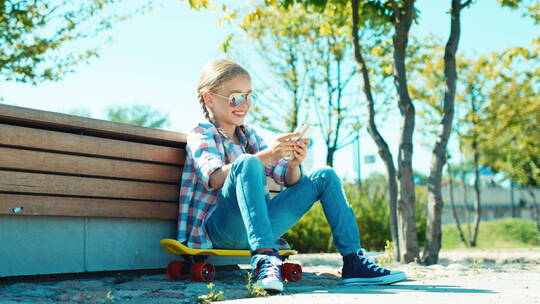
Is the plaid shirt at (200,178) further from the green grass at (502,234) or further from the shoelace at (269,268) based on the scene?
the green grass at (502,234)

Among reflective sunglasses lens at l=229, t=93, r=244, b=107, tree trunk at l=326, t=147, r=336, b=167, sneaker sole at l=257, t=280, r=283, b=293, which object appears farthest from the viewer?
tree trunk at l=326, t=147, r=336, b=167

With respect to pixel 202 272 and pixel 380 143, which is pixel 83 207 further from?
pixel 380 143

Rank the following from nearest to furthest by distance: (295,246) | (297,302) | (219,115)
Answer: (297,302)
(219,115)
(295,246)

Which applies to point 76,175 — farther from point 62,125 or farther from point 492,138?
point 492,138

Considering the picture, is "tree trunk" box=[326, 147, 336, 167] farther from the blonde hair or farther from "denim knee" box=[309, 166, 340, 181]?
"denim knee" box=[309, 166, 340, 181]

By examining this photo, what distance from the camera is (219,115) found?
12.0 ft

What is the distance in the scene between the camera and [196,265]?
3326 mm

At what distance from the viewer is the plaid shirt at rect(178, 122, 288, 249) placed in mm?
3387

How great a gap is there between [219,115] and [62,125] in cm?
93

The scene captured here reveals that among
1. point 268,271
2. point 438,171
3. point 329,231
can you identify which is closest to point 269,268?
point 268,271

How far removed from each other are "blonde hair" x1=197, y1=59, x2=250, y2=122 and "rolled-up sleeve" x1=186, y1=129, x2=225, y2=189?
0.24m

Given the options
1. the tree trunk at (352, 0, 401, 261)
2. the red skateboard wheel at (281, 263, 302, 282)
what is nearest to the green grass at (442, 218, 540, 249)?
the tree trunk at (352, 0, 401, 261)

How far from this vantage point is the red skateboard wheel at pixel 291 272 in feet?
11.4

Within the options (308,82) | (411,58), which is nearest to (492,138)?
(411,58)
